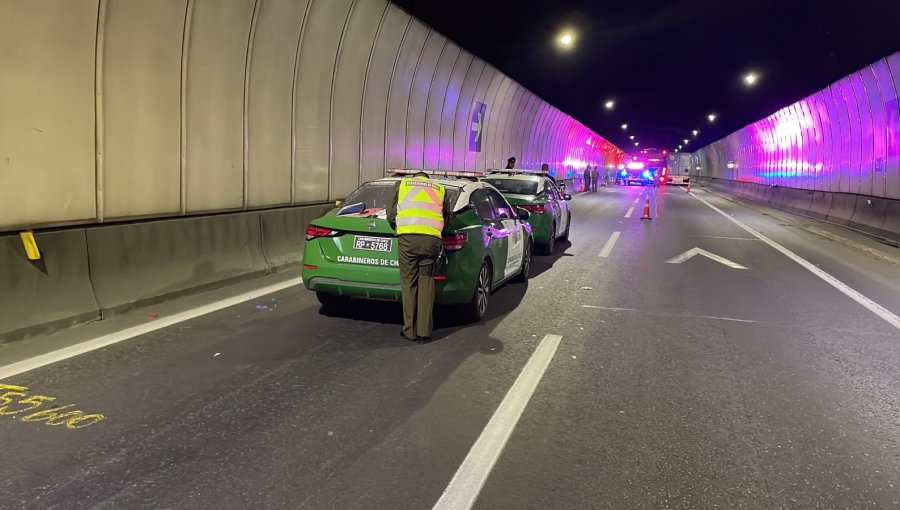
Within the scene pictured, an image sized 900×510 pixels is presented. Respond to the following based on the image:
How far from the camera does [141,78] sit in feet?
25.7

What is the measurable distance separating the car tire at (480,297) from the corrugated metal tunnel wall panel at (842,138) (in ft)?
52.5

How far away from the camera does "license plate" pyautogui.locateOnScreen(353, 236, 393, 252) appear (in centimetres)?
657

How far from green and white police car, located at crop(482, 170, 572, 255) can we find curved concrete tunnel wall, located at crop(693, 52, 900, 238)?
1025 centimetres

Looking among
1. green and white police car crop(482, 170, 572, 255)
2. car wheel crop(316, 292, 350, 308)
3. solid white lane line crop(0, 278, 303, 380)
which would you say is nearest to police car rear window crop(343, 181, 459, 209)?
car wheel crop(316, 292, 350, 308)

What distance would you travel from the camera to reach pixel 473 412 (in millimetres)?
4477

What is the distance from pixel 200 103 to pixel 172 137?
77 cm

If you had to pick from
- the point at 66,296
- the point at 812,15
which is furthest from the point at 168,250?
the point at 812,15

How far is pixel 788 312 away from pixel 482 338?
4128mm

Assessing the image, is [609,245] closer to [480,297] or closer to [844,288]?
[844,288]

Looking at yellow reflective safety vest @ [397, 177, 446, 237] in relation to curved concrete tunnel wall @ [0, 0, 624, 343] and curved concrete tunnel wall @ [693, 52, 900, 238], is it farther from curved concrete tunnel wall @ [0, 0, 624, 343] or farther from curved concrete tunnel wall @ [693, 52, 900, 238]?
curved concrete tunnel wall @ [693, 52, 900, 238]

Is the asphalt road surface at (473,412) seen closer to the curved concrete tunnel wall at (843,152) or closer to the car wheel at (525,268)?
the car wheel at (525,268)

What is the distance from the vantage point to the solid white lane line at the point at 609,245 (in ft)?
43.6

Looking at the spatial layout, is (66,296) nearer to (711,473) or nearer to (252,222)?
(252,222)

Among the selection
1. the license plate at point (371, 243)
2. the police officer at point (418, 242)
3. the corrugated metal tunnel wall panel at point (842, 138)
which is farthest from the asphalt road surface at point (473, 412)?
the corrugated metal tunnel wall panel at point (842, 138)
